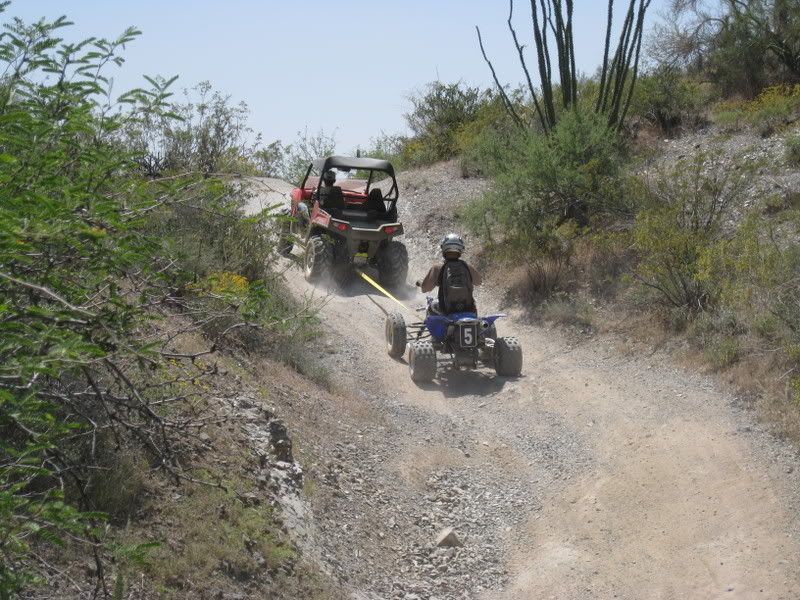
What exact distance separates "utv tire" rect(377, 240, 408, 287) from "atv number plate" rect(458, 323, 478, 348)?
15.2 ft

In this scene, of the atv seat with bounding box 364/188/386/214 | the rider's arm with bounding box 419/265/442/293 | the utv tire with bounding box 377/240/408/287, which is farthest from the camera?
the atv seat with bounding box 364/188/386/214

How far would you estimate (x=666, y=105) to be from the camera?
74.5ft

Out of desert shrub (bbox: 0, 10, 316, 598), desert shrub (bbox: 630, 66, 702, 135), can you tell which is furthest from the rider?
desert shrub (bbox: 630, 66, 702, 135)

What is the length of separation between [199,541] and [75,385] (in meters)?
1.27

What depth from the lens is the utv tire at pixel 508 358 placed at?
11.8m

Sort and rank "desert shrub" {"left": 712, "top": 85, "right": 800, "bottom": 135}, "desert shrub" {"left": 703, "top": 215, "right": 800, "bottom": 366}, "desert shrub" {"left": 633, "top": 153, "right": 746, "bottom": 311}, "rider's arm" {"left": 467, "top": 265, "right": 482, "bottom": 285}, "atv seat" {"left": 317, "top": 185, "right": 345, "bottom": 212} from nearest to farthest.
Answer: "desert shrub" {"left": 703, "top": 215, "right": 800, "bottom": 366} → "rider's arm" {"left": 467, "top": 265, "right": 482, "bottom": 285} → "desert shrub" {"left": 633, "top": 153, "right": 746, "bottom": 311} → "atv seat" {"left": 317, "top": 185, "right": 345, "bottom": 212} → "desert shrub" {"left": 712, "top": 85, "right": 800, "bottom": 135}

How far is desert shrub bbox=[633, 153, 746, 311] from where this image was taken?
12.3 m

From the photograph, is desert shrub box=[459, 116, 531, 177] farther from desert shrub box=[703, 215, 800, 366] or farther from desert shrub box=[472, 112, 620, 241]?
desert shrub box=[703, 215, 800, 366]

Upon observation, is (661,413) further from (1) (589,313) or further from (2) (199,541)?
(2) (199,541)

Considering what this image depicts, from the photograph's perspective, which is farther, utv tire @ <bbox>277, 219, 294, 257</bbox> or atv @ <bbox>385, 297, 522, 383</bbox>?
utv tire @ <bbox>277, 219, 294, 257</bbox>

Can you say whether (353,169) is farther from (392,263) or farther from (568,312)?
(568,312)

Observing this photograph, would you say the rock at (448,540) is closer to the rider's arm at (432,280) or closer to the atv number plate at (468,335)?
the atv number plate at (468,335)

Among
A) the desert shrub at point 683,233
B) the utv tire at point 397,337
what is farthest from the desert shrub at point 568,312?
the utv tire at point 397,337

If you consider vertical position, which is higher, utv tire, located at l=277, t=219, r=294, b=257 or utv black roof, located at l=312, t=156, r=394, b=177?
utv black roof, located at l=312, t=156, r=394, b=177
